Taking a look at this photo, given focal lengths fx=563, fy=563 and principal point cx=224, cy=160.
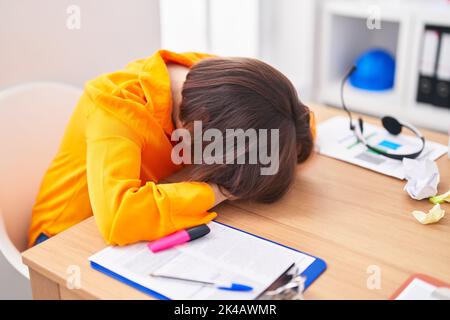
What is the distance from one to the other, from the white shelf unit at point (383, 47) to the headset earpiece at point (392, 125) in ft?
2.94

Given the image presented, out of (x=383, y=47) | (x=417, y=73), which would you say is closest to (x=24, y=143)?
(x=417, y=73)

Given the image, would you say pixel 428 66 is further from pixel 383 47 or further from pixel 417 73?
pixel 383 47

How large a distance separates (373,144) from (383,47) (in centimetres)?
138

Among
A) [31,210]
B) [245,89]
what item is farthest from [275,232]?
[31,210]

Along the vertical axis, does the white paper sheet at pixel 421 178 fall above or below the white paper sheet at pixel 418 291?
above

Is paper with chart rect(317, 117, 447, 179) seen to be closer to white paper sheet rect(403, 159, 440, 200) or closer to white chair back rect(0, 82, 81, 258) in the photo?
white paper sheet rect(403, 159, 440, 200)

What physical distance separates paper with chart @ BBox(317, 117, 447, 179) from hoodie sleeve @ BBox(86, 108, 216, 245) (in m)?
0.43

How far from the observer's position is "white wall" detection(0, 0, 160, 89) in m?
1.50

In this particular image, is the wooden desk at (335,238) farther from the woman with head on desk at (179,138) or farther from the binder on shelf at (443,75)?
the binder on shelf at (443,75)

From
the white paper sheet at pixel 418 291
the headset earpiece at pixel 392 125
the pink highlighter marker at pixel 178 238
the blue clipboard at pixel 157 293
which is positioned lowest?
the white paper sheet at pixel 418 291

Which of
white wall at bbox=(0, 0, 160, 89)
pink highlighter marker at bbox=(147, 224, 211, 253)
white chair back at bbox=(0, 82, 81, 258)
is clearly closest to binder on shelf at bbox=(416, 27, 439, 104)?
white wall at bbox=(0, 0, 160, 89)

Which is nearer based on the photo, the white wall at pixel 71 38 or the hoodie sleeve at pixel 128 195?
the hoodie sleeve at pixel 128 195

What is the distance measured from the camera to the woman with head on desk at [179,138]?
1.05m

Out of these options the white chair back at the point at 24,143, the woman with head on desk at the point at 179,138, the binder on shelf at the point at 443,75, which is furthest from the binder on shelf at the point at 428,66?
the white chair back at the point at 24,143
